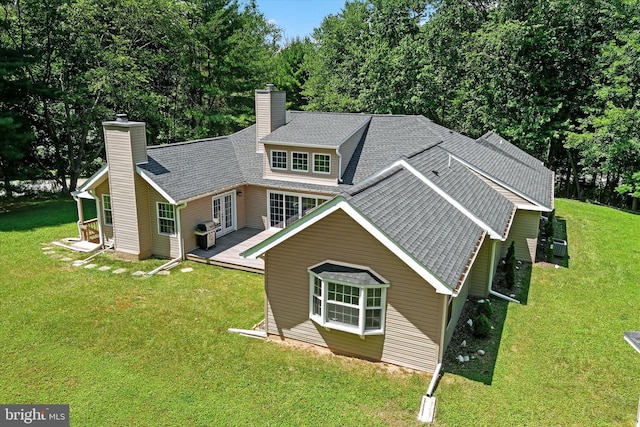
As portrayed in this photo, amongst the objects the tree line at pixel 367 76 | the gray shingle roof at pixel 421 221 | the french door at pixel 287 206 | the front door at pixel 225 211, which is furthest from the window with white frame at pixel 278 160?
the tree line at pixel 367 76

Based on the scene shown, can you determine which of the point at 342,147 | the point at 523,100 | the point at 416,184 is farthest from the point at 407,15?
the point at 416,184

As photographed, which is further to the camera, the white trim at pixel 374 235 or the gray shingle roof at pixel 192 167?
the gray shingle roof at pixel 192 167

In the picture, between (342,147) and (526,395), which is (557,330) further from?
(342,147)

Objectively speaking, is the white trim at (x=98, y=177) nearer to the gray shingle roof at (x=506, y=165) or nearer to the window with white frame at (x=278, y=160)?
the window with white frame at (x=278, y=160)

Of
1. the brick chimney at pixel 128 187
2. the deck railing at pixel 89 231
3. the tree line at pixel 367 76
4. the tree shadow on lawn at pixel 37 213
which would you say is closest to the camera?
the brick chimney at pixel 128 187

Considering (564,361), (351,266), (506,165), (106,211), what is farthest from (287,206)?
(564,361)

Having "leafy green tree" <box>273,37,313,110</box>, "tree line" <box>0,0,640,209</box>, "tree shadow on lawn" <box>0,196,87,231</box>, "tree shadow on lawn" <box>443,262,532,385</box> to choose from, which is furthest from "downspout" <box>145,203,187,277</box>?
"leafy green tree" <box>273,37,313,110</box>

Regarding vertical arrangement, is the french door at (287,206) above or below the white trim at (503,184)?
below

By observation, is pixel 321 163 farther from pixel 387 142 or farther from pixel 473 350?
pixel 473 350
